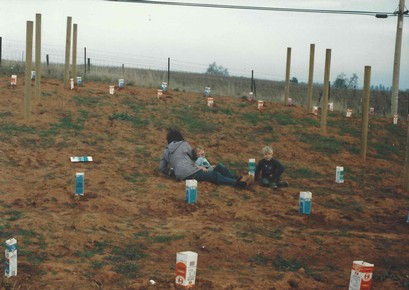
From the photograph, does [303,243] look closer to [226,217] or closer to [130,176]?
[226,217]

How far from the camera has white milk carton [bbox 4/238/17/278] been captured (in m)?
5.61

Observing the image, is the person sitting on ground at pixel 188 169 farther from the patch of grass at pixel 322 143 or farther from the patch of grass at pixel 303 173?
the patch of grass at pixel 322 143

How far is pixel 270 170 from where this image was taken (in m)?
11.7

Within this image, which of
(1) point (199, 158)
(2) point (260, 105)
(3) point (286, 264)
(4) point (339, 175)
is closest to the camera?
(3) point (286, 264)

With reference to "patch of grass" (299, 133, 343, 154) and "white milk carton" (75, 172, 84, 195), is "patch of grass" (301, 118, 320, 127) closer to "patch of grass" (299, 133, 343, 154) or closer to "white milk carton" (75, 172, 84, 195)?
"patch of grass" (299, 133, 343, 154)

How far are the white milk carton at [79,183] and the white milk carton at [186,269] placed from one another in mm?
4130

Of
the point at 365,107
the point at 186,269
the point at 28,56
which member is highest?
the point at 28,56

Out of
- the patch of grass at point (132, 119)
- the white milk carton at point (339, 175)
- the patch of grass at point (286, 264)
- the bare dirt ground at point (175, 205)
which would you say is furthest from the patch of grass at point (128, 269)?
the patch of grass at point (132, 119)

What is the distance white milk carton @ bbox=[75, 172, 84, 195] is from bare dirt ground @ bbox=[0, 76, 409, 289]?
13 centimetres

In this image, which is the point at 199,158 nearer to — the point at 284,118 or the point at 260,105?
the point at 284,118

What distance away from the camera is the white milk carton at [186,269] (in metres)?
5.48

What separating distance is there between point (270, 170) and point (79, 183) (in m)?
3.95

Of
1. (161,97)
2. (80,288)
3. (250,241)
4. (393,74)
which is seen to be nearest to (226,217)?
(250,241)

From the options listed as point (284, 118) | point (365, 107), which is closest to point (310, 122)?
point (284, 118)
